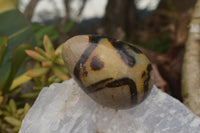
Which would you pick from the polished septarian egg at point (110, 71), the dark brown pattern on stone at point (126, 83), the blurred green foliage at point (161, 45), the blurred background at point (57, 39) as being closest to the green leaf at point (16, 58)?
the blurred background at point (57, 39)

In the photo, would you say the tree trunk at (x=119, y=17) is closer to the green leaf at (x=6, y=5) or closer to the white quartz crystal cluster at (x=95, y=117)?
the green leaf at (x=6, y=5)

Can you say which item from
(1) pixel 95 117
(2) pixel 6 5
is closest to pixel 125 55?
(1) pixel 95 117

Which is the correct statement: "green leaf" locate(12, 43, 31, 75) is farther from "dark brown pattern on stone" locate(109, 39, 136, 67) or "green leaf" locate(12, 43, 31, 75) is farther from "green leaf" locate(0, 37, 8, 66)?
"dark brown pattern on stone" locate(109, 39, 136, 67)

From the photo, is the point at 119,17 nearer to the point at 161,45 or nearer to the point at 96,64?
the point at 161,45

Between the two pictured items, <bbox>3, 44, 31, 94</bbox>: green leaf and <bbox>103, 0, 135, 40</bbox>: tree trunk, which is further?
<bbox>103, 0, 135, 40</bbox>: tree trunk

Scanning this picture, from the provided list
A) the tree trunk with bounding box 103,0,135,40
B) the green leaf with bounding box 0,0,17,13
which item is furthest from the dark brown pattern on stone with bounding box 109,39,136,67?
the tree trunk with bounding box 103,0,135,40
